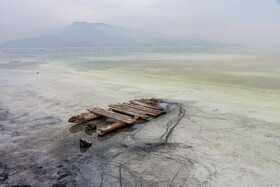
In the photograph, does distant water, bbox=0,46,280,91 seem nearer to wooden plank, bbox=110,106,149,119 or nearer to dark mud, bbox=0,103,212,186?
wooden plank, bbox=110,106,149,119

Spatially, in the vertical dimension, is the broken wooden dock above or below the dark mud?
above

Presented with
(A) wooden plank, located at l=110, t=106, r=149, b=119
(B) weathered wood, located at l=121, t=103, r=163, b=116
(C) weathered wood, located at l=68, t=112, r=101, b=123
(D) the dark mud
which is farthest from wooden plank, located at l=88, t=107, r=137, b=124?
(B) weathered wood, located at l=121, t=103, r=163, b=116

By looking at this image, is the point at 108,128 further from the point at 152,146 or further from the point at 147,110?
the point at 147,110

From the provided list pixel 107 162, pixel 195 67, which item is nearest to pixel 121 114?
pixel 107 162

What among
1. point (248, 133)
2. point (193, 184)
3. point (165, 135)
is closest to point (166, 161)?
point (193, 184)

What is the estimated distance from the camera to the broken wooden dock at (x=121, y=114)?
6027 millimetres

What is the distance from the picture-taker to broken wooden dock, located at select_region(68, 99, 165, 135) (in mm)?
6027

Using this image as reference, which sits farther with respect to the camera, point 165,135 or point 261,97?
point 261,97

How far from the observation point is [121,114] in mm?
6766

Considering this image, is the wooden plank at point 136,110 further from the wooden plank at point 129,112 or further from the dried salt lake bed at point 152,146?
the dried salt lake bed at point 152,146

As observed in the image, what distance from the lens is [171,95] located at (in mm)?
9977

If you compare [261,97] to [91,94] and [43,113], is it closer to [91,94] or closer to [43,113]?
[91,94]

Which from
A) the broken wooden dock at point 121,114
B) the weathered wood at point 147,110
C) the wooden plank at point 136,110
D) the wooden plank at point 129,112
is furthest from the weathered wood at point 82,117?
the weathered wood at point 147,110

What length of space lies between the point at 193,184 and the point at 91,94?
24.8 feet
